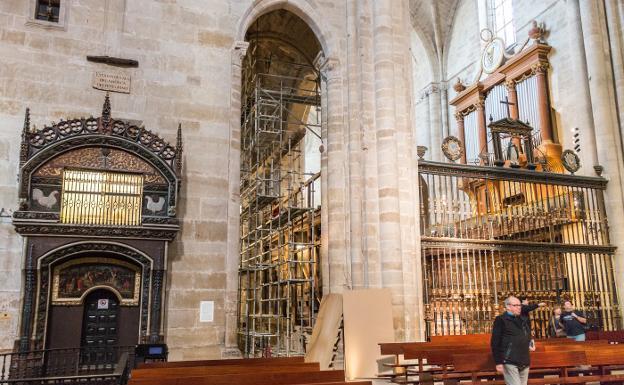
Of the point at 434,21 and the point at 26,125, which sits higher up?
the point at 434,21

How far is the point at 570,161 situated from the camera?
14.1 meters

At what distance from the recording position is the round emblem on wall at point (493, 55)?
18541 millimetres

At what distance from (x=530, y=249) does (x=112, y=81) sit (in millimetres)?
10068

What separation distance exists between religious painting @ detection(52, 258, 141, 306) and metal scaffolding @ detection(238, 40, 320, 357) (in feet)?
12.5

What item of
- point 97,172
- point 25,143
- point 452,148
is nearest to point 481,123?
point 452,148

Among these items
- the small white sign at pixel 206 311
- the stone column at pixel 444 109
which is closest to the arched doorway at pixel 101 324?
the small white sign at pixel 206 311

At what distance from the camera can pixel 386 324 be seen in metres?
10.1

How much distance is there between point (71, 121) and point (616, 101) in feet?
42.1

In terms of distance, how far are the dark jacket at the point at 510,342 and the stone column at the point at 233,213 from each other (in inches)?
234

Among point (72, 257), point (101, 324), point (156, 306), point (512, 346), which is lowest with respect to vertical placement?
point (512, 346)

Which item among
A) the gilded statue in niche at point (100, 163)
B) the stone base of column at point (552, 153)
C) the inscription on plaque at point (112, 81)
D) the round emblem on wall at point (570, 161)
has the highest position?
the inscription on plaque at point (112, 81)

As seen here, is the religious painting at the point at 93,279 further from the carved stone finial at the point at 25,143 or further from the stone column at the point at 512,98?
the stone column at the point at 512,98

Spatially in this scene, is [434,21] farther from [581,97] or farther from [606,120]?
[606,120]

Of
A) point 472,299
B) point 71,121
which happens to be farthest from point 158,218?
point 472,299
